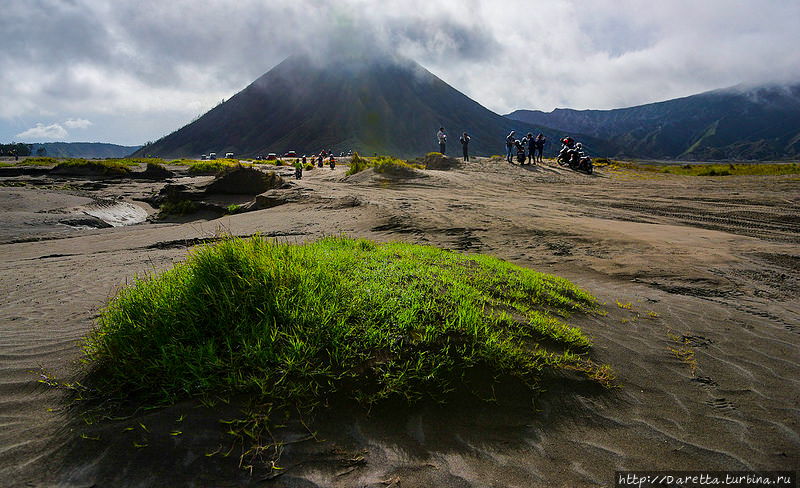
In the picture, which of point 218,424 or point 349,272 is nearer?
point 218,424

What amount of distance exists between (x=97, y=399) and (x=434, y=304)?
249cm

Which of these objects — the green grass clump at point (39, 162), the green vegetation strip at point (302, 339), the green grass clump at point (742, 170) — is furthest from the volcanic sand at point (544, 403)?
the green grass clump at point (39, 162)

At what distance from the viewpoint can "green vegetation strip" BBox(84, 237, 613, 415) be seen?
2.51 m

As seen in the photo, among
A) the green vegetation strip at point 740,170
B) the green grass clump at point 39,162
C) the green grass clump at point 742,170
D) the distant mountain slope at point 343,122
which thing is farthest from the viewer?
the distant mountain slope at point 343,122

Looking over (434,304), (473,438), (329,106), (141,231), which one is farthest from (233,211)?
(329,106)

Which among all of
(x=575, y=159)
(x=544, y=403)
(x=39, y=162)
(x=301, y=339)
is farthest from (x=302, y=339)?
(x=39, y=162)

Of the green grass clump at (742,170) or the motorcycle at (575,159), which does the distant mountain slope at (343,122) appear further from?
the green grass clump at (742,170)

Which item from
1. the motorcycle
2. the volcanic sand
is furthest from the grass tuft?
the motorcycle

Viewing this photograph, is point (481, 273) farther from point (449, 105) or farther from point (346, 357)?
point (449, 105)

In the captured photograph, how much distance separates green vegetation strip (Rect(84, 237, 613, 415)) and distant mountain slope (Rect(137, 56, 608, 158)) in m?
124

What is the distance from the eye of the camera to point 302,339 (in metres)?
2.75

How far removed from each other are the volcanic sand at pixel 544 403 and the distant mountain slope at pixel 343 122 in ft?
394

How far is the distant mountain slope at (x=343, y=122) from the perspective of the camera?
146 m

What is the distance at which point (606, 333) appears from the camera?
3941 mm
